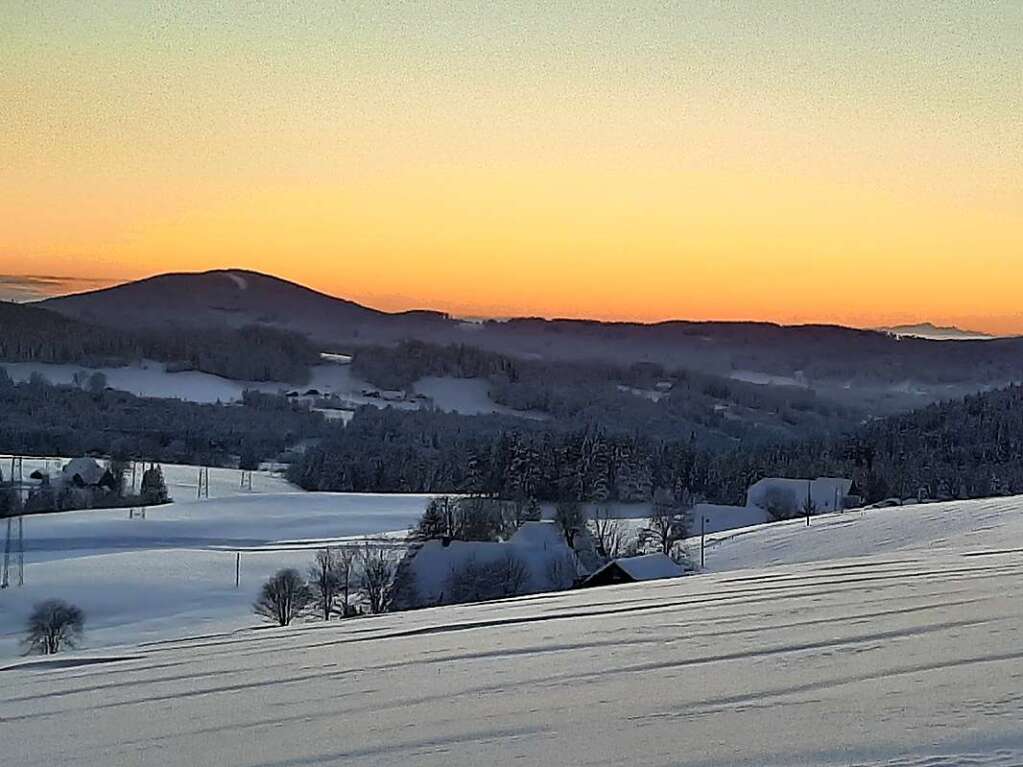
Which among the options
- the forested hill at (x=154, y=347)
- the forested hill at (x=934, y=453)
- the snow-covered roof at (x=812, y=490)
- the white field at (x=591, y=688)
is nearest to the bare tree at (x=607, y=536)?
the snow-covered roof at (x=812, y=490)

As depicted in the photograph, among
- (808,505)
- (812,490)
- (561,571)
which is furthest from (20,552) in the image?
(812,490)

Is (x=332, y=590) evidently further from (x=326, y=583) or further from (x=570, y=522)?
(x=570, y=522)

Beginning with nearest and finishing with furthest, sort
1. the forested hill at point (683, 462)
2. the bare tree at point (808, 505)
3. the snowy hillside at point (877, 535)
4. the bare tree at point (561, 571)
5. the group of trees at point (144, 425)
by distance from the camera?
1. the snowy hillside at point (877, 535)
2. the bare tree at point (561, 571)
3. the bare tree at point (808, 505)
4. the forested hill at point (683, 462)
5. the group of trees at point (144, 425)

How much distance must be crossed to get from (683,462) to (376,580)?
4931 centimetres

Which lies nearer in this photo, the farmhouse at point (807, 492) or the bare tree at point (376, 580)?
the bare tree at point (376, 580)

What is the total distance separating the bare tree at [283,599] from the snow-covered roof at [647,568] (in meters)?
8.11

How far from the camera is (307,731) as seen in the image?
139 inches

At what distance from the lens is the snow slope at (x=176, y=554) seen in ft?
88.1

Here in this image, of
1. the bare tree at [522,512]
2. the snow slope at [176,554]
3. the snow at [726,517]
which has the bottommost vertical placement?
the snow at [726,517]

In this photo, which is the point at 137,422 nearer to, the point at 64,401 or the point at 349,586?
the point at 64,401

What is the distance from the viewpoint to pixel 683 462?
75375 millimetres

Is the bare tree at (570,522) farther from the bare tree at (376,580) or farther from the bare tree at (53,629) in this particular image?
the bare tree at (53,629)

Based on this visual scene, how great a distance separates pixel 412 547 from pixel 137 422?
72.8m

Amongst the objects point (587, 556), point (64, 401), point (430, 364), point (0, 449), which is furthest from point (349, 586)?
point (430, 364)
